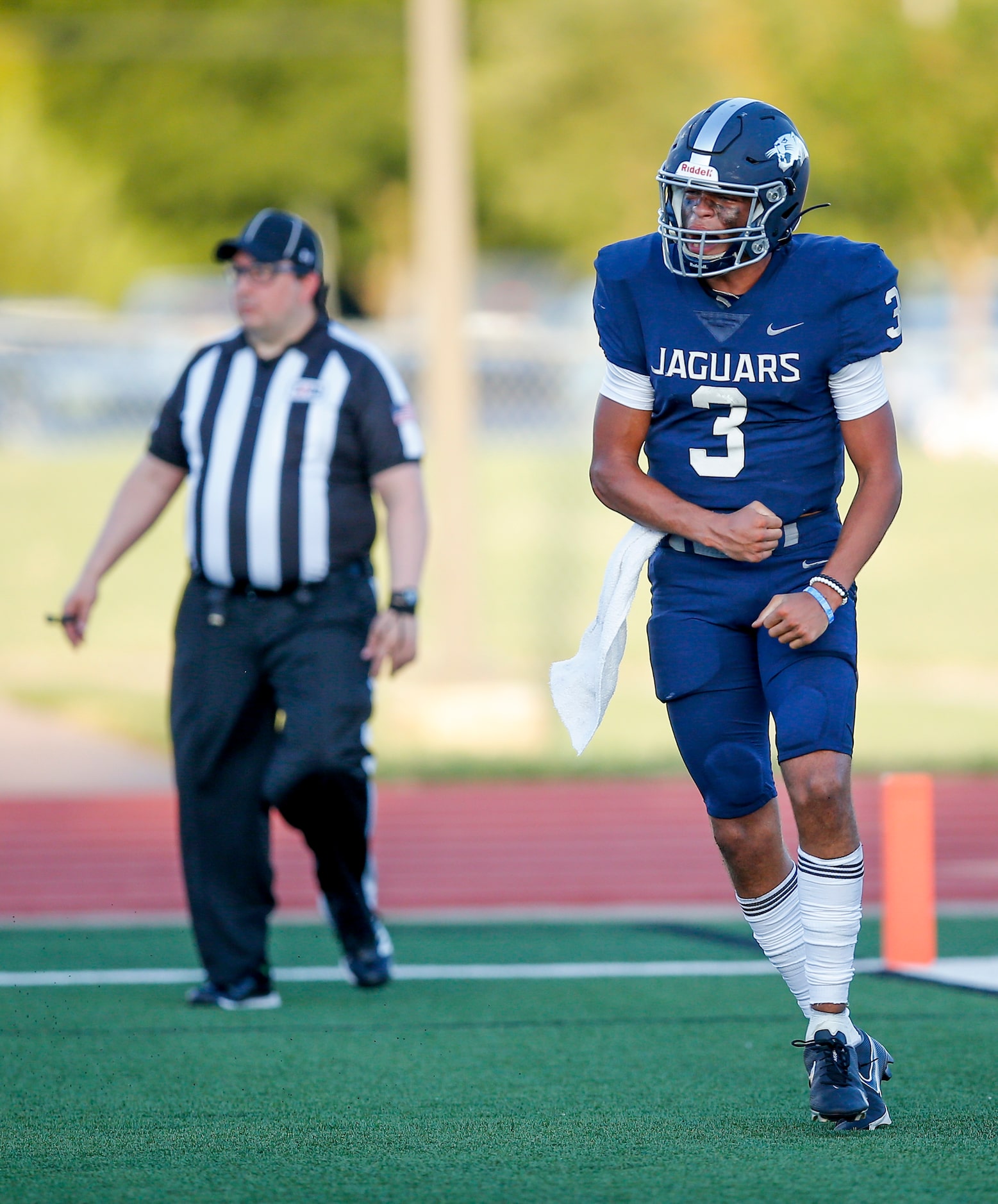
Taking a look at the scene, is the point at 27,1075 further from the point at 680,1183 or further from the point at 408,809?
the point at 408,809

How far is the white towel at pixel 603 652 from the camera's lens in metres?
4.07

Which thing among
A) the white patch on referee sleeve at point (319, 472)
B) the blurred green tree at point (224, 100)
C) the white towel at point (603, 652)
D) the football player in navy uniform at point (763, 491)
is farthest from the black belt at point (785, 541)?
the blurred green tree at point (224, 100)

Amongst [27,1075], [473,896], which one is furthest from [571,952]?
[27,1075]

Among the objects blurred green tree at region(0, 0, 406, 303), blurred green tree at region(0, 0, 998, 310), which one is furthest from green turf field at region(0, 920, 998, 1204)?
blurred green tree at region(0, 0, 406, 303)

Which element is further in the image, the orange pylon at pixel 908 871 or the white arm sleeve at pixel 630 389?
the orange pylon at pixel 908 871

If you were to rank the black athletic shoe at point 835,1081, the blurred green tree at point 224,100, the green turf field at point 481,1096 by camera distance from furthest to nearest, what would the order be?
1. the blurred green tree at point 224,100
2. the black athletic shoe at point 835,1081
3. the green turf field at point 481,1096

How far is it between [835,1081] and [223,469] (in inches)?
92.9

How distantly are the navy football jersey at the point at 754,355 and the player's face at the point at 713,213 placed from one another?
0.45 ft

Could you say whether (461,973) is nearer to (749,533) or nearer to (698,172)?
(749,533)

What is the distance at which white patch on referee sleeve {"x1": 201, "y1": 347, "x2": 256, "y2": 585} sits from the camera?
205 inches

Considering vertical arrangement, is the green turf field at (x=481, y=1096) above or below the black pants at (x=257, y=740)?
below

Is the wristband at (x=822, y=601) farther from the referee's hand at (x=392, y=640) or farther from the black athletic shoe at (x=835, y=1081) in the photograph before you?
the referee's hand at (x=392, y=640)

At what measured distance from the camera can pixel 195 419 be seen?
5363 mm

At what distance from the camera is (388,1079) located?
4.36 meters
